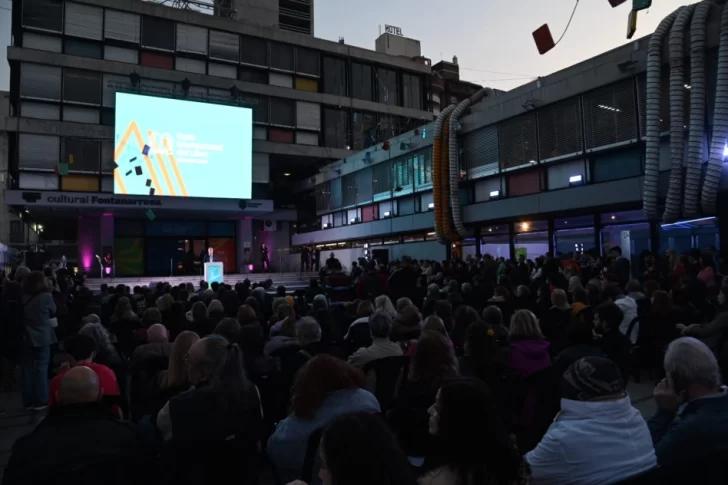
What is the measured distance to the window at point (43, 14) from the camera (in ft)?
80.0

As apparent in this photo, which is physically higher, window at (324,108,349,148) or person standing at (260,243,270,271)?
window at (324,108,349,148)

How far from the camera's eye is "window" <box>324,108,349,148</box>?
3212cm

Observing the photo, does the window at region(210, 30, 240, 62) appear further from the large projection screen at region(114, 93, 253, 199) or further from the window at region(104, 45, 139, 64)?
the large projection screen at region(114, 93, 253, 199)

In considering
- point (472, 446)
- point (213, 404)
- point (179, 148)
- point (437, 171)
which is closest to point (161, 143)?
point (179, 148)

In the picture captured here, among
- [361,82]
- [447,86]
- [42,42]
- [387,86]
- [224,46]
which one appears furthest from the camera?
[447,86]

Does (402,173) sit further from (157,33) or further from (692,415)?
(692,415)

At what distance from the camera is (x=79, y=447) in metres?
2.25

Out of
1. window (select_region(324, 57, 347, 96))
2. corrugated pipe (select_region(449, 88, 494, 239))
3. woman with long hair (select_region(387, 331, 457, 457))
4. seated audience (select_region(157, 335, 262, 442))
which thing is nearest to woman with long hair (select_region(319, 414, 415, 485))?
woman with long hair (select_region(387, 331, 457, 457))

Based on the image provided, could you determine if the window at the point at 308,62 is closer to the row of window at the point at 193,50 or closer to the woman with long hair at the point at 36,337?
the row of window at the point at 193,50

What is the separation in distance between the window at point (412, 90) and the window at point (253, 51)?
10262 millimetres

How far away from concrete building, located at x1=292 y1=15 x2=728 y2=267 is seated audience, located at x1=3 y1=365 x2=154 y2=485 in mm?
11928

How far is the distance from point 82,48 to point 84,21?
135 cm

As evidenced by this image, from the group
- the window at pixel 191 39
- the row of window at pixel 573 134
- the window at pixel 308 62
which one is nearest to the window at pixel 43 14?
the window at pixel 191 39

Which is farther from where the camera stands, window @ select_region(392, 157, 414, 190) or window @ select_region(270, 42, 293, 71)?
window @ select_region(270, 42, 293, 71)
